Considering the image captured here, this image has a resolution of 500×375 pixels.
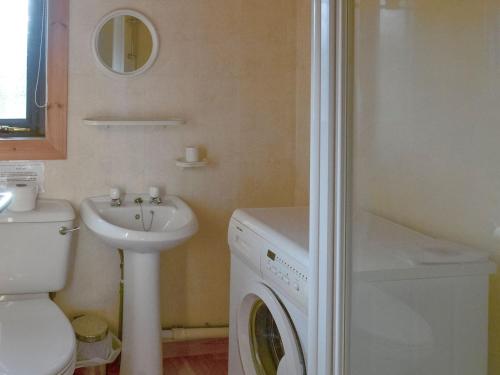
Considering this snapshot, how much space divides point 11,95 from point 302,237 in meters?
1.50

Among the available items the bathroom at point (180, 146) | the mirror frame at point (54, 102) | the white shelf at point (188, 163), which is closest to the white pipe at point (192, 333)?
the bathroom at point (180, 146)

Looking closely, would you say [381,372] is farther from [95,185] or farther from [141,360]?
[95,185]

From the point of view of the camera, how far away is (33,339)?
1726 mm

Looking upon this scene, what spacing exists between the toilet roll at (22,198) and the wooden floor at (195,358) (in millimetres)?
798

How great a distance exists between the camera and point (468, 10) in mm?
794

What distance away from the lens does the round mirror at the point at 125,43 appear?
2.34 metres

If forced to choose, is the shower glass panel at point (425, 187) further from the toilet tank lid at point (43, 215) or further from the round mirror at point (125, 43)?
the round mirror at point (125, 43)

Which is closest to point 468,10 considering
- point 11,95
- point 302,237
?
point 302,237

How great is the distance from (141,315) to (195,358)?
511mm

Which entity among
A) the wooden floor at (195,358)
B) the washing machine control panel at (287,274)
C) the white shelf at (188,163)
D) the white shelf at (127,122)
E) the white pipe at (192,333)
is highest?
the white shelf at (127,122)

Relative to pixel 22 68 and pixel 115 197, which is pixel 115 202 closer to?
pixel 115 197

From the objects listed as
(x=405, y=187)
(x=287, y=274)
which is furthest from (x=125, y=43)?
(x=405, y=187)

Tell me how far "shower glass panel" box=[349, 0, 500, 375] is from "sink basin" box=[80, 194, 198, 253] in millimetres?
1083

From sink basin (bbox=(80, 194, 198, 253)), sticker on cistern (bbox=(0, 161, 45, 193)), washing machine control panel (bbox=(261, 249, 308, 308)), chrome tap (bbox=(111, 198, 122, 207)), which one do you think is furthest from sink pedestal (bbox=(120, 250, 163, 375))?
washing machine control panel (bbox=(261, 249, 308, 308))
